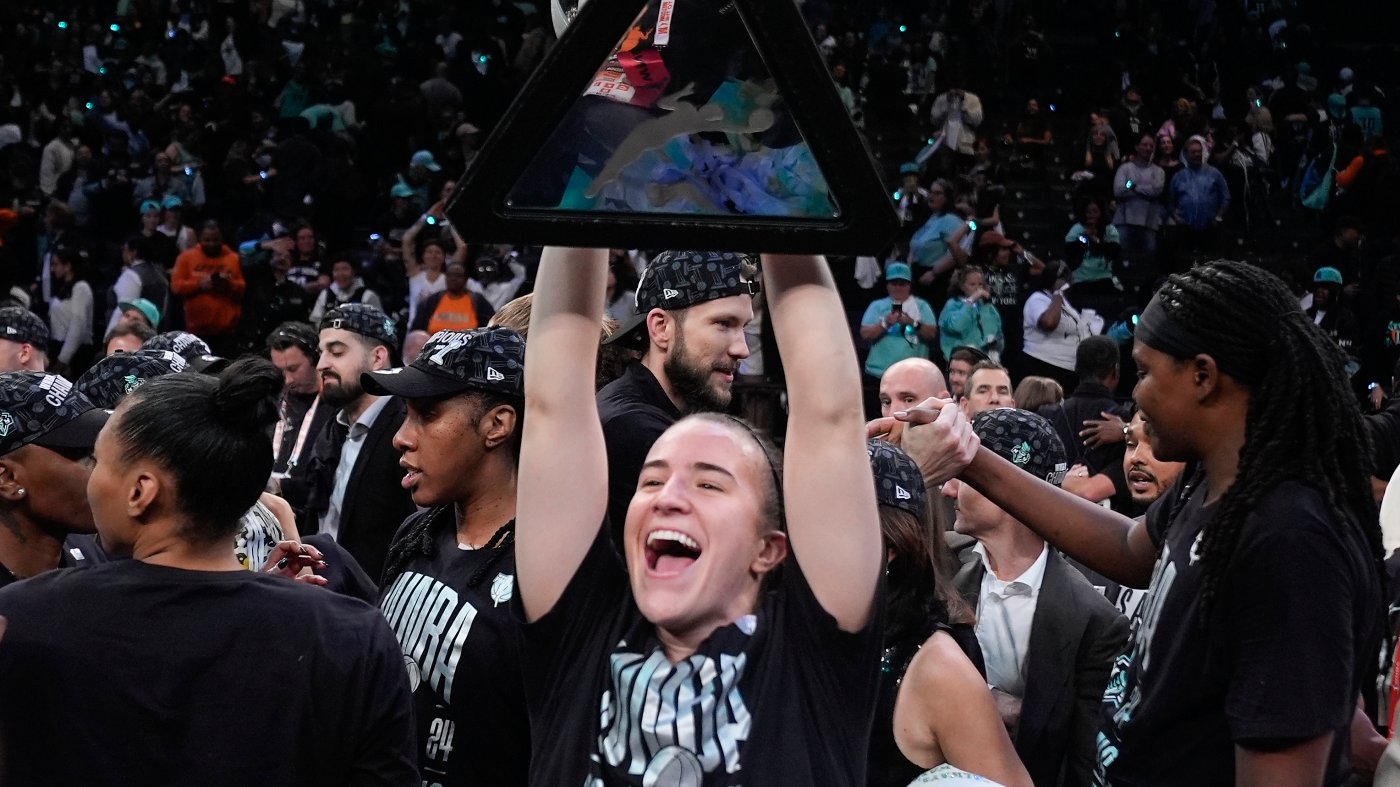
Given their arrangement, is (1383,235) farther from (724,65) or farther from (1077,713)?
(724,65)

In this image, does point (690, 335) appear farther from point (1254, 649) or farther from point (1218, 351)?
point (1254, 649)

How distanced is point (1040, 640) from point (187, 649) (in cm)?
213

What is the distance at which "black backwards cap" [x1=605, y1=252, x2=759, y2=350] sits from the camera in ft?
13.0

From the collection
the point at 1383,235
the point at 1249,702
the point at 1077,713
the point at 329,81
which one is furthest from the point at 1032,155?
the point at 1249,702

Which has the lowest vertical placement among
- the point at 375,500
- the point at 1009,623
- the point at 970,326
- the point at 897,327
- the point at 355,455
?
the point at 1009,623

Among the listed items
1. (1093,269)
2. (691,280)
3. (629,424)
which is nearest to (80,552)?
(629,424)

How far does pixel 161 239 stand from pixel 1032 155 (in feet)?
29.9

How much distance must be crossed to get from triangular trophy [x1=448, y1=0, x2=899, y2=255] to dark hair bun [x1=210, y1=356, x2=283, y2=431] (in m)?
0.74

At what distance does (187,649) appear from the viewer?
242cm

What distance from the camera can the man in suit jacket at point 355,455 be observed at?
566 centimetres

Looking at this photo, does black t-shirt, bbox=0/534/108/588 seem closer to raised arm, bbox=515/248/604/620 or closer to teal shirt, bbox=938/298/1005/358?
raised arm, bbox=515/248/604/620

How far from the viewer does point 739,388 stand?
10.1m

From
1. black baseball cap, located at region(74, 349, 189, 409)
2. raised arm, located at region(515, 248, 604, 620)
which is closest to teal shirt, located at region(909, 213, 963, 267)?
black baseball cap, located at region(74, 349, 189, 409)

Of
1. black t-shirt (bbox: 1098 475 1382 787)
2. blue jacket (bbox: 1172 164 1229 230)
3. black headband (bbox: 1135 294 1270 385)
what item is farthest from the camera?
blue jacket (bbox: 1172 164 1229 230)
